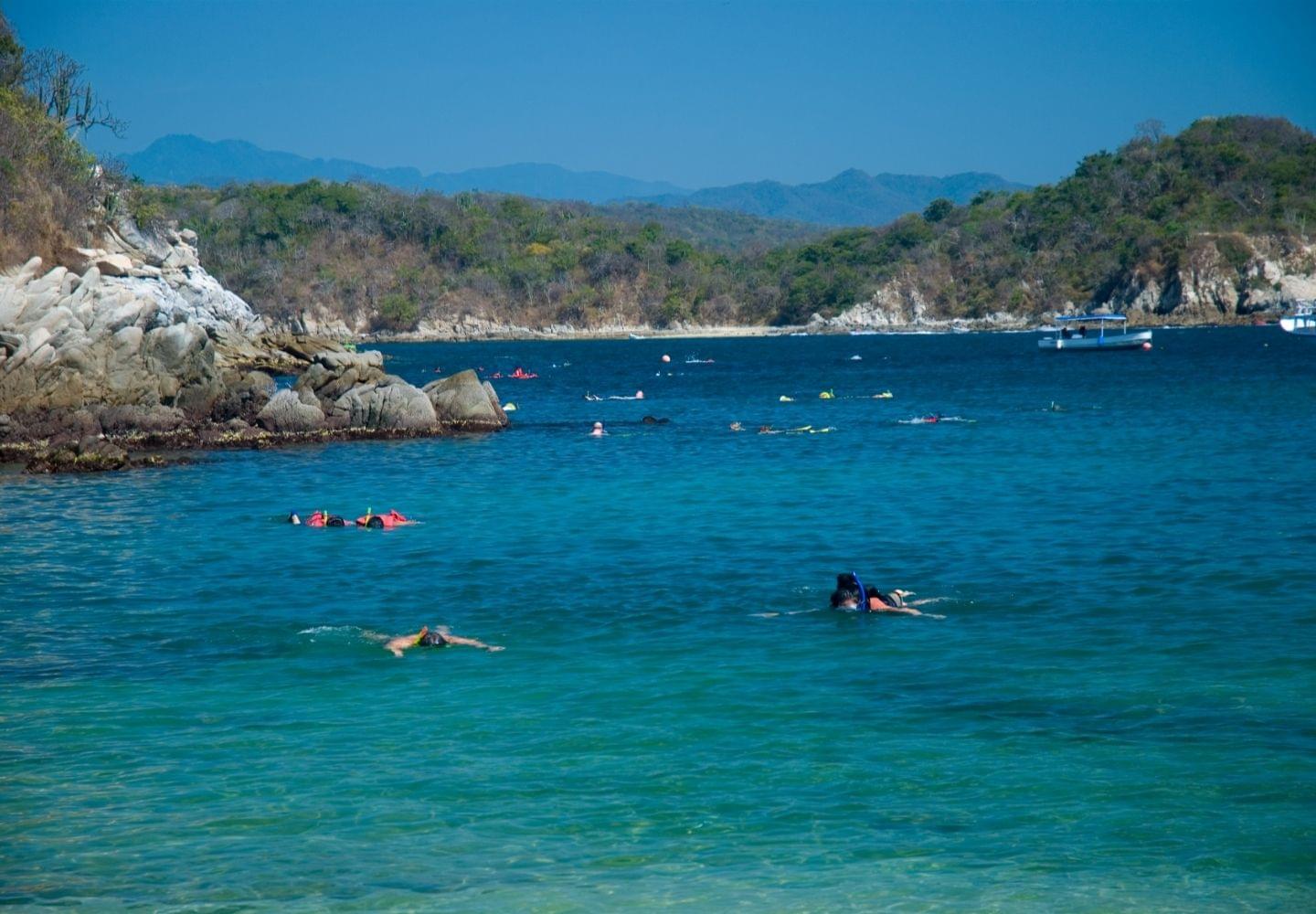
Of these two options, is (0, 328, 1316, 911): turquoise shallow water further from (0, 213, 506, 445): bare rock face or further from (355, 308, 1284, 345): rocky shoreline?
(355, 308, 1284, 345): rocky shoreline

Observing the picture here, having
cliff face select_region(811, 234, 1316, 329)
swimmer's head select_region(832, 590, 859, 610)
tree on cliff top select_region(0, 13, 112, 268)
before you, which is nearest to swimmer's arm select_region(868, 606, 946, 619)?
swimmer's head select_region(832, 590, 859, 610)

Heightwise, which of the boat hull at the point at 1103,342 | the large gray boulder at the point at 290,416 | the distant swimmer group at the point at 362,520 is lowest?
the distant swimmer group at the point at 362,520

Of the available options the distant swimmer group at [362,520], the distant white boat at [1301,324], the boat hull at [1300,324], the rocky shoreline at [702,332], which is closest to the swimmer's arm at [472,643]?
the distant swimmer group at [362,520]

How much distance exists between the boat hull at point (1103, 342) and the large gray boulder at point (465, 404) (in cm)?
6403

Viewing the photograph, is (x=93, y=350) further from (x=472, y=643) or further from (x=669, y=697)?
(x=669, y=697)

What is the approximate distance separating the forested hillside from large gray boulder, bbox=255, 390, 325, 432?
120m

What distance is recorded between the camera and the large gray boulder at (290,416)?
4522cm

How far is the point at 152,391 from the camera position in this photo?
1796 inches

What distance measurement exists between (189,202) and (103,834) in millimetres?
191804

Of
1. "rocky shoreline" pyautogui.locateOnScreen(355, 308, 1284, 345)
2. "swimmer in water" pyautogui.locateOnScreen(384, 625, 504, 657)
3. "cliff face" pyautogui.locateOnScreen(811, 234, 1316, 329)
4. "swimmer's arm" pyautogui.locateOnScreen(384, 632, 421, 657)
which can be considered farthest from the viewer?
"rocky shoreline" pyautogui.locateOnScreen(355, 308, 1284, 345)

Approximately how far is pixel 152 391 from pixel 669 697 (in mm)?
35169

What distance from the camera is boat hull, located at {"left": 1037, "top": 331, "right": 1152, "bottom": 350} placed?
326 ft

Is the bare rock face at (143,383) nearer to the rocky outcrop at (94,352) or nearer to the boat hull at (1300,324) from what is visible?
the rocky outcrop at (94,352)

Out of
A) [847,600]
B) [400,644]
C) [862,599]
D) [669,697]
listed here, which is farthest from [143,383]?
[669,697]
